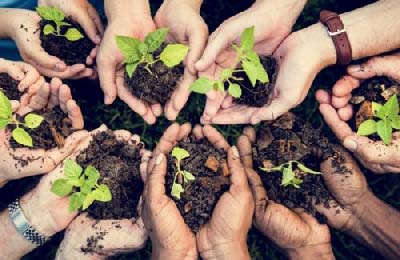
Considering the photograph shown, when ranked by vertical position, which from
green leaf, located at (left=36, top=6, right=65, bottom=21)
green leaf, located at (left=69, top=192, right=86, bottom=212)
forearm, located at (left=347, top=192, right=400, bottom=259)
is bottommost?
forearm, located at (left=347, top=192, right=400, bottom=259)

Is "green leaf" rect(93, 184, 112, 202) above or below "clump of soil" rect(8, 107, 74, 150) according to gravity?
below

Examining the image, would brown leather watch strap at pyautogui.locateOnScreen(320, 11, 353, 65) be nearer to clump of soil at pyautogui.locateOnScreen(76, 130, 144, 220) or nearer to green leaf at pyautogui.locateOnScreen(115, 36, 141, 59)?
green leaf at pyautogui.locateOnScreen(115, 36, 141, 59)

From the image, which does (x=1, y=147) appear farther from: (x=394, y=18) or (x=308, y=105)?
(x=394, y=18)

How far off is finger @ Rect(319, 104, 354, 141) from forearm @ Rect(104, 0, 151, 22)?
1.18 metres

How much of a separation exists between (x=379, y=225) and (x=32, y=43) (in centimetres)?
226

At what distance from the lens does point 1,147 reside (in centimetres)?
268

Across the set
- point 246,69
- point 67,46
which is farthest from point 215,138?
point 67,46

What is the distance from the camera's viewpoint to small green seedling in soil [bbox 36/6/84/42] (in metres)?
2.55

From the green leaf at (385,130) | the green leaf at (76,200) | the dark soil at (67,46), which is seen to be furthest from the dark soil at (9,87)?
the green leaf at (385,130)

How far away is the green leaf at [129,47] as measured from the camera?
2320mm

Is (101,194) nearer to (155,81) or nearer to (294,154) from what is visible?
(155,81)

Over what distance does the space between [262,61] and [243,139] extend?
48 cm

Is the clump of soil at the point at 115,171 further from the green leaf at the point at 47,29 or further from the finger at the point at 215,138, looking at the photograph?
the green leaf at the point at 47,29

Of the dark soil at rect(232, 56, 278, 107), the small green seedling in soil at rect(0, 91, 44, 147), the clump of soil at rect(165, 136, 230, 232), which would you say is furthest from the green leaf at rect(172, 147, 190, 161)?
the small green seedling in soil at rect(0, 91, 44, 147)
